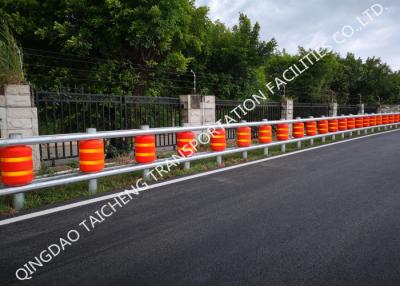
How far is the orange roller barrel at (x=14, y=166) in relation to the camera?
437 centimetres

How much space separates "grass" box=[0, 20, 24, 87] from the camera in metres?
6.95

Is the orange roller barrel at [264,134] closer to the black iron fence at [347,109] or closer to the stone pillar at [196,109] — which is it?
the stone pillar at [196,109]

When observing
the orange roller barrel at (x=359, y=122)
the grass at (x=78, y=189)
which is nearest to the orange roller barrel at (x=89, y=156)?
Result: the grass at (x=78, y=189)

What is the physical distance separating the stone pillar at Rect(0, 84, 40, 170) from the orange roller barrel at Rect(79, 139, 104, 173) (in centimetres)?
244

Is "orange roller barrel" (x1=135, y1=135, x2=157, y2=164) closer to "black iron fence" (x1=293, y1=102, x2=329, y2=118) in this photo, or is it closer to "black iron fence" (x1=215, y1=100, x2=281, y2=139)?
"black iron fence" (x1=215, y1=100, x2=281, y2=139)

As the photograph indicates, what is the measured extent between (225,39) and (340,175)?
53.2 ft

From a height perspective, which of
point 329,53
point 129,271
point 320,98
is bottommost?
point 129,271

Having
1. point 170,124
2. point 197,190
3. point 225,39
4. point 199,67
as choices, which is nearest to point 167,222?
point 197,190

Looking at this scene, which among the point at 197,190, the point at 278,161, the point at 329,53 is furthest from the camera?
the point at 329,53

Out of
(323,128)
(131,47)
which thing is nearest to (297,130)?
(323,128)

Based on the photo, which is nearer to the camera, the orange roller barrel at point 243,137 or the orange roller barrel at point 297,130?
the orange roller barrel at point 243,137

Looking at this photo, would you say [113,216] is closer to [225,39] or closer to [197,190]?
[197,190]

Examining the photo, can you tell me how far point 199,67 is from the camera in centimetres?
2028

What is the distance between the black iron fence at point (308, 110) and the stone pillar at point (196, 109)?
20.8 feet
